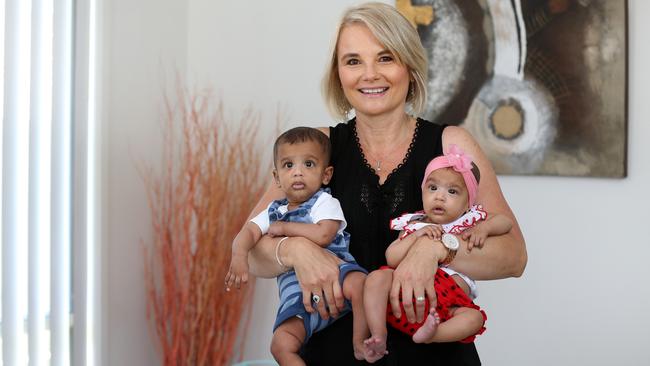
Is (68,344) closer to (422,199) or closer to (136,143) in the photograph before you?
(136,143)

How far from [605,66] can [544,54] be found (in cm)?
28

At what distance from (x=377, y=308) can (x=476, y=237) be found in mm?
309

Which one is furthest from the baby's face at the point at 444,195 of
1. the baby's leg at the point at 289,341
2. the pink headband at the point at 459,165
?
the baby's leg at the point at 289,341

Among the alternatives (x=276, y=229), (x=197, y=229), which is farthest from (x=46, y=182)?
(x=276, y=229)

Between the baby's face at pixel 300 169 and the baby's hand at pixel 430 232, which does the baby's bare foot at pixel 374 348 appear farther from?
the baby's face at pixel 300 169

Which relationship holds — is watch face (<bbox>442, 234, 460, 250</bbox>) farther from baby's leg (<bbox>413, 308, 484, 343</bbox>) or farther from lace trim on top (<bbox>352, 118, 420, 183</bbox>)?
lace trim on top (<bbox>352, 118, 420, 183</bbox>)

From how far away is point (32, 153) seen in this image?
A: 10.4 ft

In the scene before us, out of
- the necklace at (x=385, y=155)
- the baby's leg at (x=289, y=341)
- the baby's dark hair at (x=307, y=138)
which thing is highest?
the baby's dark hair at (x=307, y=138)

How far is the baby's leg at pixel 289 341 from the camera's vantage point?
1.91 m

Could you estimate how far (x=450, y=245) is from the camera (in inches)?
72.8

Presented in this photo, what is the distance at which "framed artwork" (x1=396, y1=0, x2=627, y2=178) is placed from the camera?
10.7 feet

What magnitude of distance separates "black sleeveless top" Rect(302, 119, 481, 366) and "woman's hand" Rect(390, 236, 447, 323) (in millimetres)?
131

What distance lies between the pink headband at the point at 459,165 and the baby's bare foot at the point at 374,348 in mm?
442

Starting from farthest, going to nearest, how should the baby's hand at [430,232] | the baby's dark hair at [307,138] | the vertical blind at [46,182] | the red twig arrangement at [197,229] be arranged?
1. the red twig arrangement at [197,229]
2. the vertical blind at [46,182]
3. the baby's dark hair at [307,138]
4. the baby's hand at [430,232]
